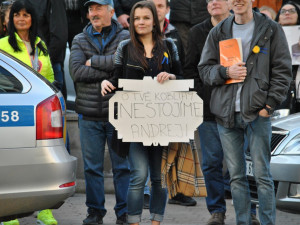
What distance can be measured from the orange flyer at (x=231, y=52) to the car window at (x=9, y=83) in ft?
5.28

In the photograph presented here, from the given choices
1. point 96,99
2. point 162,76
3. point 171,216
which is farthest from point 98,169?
point 162,76

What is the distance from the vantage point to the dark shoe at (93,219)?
6.97 meters

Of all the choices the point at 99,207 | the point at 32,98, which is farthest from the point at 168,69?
the point at 99,207

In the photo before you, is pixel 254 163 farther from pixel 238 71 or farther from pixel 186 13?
pixel 186 13

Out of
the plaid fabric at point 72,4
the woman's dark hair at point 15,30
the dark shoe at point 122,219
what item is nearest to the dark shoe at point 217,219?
the dark shoe at point 122,219

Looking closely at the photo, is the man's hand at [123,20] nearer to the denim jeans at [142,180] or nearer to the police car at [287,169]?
the police car at [287,169]

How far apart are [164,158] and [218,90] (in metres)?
0.72

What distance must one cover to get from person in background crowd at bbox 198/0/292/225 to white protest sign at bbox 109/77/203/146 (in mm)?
217

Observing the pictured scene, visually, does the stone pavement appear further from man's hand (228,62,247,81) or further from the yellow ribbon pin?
the yellow ribbon pin

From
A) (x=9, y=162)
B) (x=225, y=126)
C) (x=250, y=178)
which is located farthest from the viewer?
(x=250, y=178)

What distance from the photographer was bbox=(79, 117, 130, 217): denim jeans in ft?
22.8

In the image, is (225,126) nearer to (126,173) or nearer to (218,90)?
(218,90)

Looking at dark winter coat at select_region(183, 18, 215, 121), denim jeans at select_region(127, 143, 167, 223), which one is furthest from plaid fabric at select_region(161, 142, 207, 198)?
dark winter coat at select_region(183, 18, 215, 121)

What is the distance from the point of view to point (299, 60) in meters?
8.38
